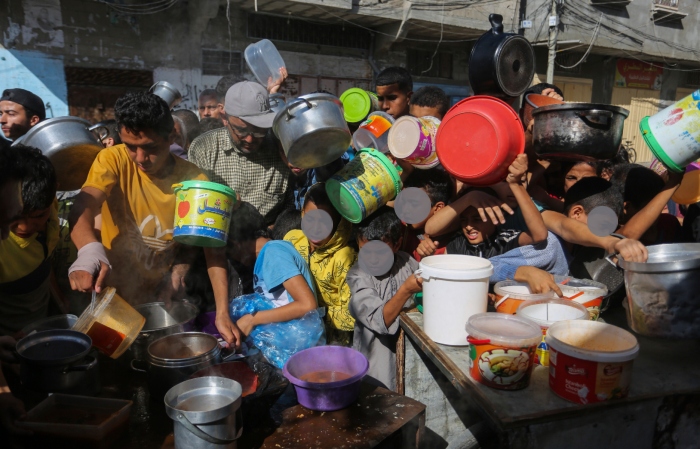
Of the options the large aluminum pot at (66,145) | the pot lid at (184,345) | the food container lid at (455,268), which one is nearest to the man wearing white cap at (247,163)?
the large aluminum pot at (66,145)

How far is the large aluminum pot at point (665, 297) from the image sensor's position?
1.86 meters

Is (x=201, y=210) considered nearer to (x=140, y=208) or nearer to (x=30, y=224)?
(x=140, y=208)

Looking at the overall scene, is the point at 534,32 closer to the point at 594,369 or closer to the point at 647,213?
the point at 647,213

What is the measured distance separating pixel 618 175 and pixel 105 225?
10.3 ft

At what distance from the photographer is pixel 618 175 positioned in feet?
9.59

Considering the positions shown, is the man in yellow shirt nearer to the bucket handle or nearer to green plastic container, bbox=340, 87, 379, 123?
the bucket handle

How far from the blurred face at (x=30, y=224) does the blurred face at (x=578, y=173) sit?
2.95 meters

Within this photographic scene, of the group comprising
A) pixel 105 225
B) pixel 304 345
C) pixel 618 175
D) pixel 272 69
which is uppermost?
pixel 272 69

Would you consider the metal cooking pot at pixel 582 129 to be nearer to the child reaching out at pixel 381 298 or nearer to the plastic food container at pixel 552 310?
the plastic food container at pixel 552 310

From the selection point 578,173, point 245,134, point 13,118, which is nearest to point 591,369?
point 578,173

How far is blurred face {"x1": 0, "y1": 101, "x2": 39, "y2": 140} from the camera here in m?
3.83

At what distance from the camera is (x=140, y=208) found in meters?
2.77

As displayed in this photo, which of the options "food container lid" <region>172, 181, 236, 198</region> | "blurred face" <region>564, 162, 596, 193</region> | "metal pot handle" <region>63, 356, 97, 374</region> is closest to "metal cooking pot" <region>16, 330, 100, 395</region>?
"metal pot handle" <region>63, 356, 97, 374</region>

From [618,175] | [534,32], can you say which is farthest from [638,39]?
[618,175]
